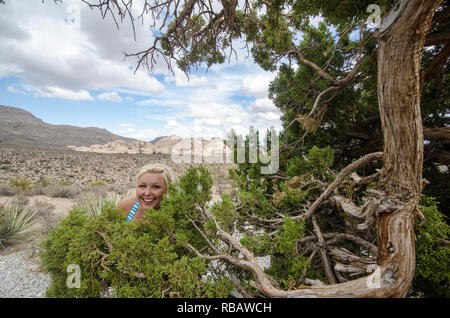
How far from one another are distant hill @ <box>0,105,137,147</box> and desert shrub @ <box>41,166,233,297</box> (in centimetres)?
7346

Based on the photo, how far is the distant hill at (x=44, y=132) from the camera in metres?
63.7

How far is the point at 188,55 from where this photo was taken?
121 inches

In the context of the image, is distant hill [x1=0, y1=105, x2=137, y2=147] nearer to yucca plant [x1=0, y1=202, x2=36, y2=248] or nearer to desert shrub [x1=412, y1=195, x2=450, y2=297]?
yucca plant [x1=0, y1=202, x2=36, y2=248]

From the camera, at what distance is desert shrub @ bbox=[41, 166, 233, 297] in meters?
1.39

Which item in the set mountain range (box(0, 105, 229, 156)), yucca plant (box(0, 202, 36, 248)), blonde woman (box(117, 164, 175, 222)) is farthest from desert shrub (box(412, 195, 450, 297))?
mountain range (box(0, 105, 229, 156))

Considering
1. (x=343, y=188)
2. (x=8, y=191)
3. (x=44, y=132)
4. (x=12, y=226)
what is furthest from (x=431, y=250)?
(x=44, y=132)

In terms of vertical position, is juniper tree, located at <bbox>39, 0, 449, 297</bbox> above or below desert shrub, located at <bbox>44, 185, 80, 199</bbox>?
above

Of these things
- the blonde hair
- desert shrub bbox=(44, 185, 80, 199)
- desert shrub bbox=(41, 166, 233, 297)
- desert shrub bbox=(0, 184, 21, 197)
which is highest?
the blonde hair

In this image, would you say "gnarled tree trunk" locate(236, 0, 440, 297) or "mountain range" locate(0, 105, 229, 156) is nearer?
"gnarled tree trunk" locate(236, 0, 440, 297)

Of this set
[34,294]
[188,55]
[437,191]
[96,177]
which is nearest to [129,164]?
[96,177]

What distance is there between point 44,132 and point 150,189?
3862 inches

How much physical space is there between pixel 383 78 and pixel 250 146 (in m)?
2.41

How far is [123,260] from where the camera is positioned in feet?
4.63
